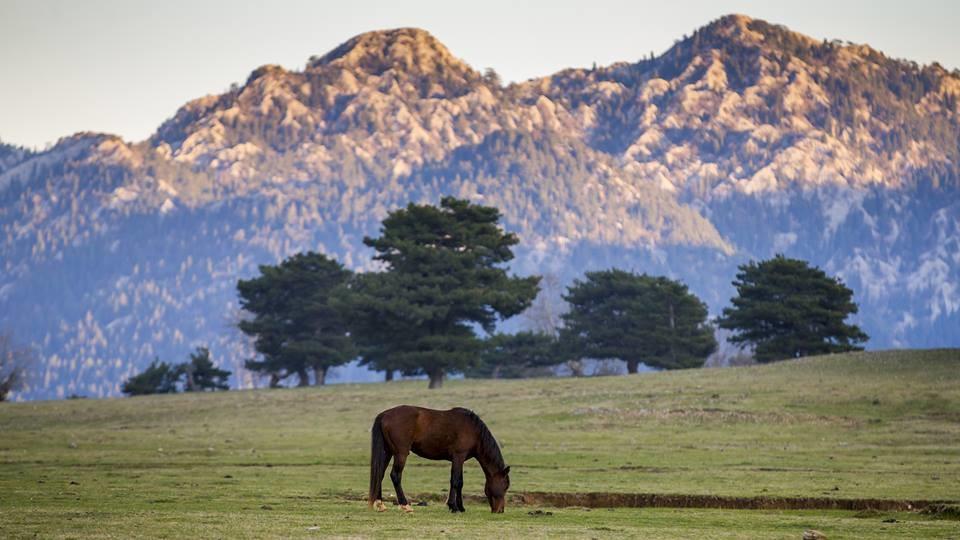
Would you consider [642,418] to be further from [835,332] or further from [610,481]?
[835,332]

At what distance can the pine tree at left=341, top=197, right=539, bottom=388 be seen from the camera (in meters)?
96.1

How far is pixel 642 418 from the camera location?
65812 mm

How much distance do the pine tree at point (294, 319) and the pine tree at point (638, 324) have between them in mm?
22921

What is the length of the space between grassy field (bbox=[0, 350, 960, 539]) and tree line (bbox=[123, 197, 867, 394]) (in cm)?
560

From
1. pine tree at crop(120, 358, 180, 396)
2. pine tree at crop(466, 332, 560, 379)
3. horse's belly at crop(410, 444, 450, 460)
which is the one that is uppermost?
pine tree at crop(466, 332, 560, 379)

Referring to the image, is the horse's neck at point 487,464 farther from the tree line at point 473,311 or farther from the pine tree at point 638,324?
the pine tree at point 638,324

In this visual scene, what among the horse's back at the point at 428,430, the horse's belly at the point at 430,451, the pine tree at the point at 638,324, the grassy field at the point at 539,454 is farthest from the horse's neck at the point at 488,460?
the pine tree at the point at 638,324

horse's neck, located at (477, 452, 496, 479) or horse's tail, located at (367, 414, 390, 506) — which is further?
horse's neck, located at (477, 452, 496, 479)

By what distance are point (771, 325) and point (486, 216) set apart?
98.9 ft

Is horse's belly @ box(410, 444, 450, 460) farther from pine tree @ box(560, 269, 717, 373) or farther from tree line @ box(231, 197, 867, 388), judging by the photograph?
pine tree @ box(560, 269, 717, 373)

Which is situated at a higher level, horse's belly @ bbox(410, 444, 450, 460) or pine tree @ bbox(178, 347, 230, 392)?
pine tree @ bbox(178, 347, 230, 392)

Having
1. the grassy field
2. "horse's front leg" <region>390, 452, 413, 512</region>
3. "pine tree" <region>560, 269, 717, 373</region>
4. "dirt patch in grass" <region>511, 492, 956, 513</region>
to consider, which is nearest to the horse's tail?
"horse's front leg" <region>390, 452, 413, 512</region>

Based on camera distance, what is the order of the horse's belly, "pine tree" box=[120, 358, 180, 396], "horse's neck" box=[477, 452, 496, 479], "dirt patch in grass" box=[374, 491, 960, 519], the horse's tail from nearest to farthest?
the horse's tail → the horse's belly → "horse's neck" box=[477, 452, 496, 479] → "dirt patch in grass" box=[374, 491, 960, 519] → "pine tree" box=[120, 358, 180, 396]

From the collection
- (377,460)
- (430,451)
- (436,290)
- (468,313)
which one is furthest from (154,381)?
(377,460)
